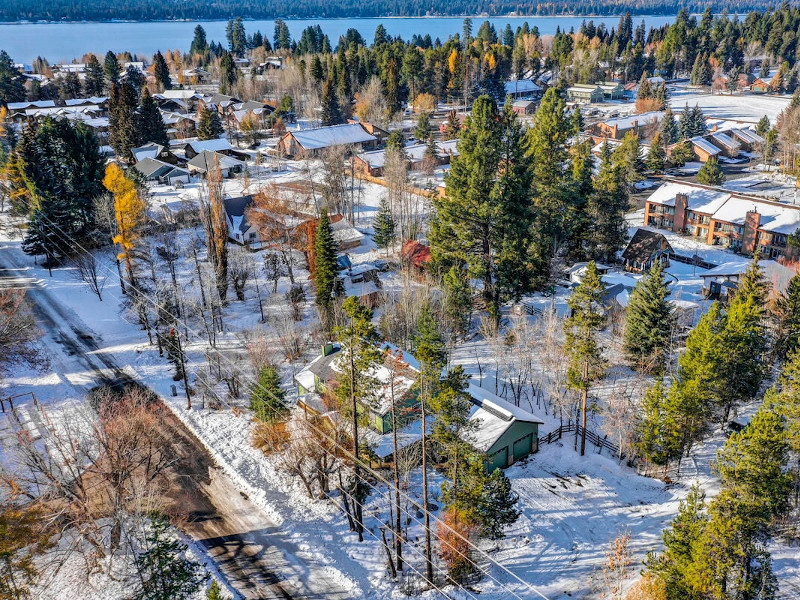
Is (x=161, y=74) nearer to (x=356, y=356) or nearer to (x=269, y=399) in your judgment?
(x=269, y=399)

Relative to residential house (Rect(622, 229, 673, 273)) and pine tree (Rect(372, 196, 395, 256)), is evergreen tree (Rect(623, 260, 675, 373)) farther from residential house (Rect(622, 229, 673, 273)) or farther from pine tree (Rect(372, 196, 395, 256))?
pine tree (Rect(372, 196, 395, 256))

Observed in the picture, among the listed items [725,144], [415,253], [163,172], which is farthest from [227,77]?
[415,253]

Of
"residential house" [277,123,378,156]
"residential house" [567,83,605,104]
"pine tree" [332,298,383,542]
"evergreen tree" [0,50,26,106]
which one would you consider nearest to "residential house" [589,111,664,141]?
"residential house" [567,83,605,104]

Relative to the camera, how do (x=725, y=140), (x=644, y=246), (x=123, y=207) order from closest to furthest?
(x=123, y=207) → (x=644, y=246) → (x=725, y=140)

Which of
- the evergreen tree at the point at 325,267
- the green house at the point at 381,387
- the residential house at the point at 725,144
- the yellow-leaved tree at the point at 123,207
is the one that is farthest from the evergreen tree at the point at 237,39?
the green house at the point at 381,387

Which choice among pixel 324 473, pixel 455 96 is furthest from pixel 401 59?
pixel 324 473

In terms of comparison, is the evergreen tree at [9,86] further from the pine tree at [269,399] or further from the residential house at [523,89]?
the pine tree at [269,399]
